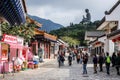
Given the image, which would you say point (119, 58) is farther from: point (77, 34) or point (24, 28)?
point (77, 34)

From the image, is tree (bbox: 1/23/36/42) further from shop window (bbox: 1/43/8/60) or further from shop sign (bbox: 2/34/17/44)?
shop sign (bbox: 2/34/17/44)

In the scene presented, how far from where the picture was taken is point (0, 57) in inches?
1053

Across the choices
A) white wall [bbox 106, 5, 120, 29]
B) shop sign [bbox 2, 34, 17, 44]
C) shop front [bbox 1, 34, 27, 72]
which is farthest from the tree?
white wall [bbox 106, 5, 120, 29]

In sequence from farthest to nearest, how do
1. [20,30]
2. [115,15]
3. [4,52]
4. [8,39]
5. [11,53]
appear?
[115,15] → [20,30] → [11,53] → [4,52] → [8,39]

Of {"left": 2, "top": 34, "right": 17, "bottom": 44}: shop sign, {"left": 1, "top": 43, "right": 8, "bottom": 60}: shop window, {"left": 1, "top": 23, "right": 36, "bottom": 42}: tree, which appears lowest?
{"left": 1, "top": 43, "right": 8, "bottom": 60}: shop window

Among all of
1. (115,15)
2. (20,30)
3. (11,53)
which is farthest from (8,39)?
(115,15)

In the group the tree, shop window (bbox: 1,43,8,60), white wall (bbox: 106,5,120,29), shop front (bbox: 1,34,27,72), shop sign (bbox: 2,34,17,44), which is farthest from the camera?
white wall (bbox: 106,5,120,29)

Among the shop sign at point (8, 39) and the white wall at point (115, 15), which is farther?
the white wall at point (115, 15)

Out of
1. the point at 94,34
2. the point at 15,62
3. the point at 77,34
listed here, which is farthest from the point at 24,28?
the point at 77,34

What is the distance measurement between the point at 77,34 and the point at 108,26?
340 ft

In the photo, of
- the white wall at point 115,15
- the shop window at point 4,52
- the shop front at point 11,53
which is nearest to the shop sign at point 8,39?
the shop front at point 11,53

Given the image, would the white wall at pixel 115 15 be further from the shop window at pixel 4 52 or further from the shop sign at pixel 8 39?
the shop sign at pixel 8 39

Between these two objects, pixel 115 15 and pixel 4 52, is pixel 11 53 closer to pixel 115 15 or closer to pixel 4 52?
pixel 4 52

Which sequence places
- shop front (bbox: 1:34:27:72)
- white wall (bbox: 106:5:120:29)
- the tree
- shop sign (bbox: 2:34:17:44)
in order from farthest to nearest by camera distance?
white wall (bbox: 106:5:120:29)
the tree
shop front (bbox: 1:34:27:72)
shop sign (bbox: 2:34:17:44)
